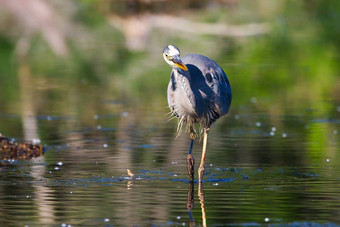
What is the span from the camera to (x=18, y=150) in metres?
11.3

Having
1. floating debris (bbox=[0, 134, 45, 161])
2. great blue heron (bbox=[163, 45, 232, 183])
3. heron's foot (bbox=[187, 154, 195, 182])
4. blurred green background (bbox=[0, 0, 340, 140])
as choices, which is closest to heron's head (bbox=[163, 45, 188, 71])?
great blue heron (bbox=[163, 45, 232, 183])

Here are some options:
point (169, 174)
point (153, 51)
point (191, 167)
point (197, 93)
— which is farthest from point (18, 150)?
point (153, 51)

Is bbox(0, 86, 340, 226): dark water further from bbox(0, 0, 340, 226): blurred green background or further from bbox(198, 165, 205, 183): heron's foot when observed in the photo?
bbox(198, 165, 205, 183): heron's foot

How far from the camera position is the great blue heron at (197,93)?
9586 mm

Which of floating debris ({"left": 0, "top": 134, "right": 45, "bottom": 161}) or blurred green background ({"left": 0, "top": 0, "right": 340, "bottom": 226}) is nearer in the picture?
blurred green background ({"left": 0, "top": 0, "right": 340, "bottom": 226})

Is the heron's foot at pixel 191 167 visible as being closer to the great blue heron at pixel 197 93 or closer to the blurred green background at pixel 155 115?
the great blue heron at pixel 197 93

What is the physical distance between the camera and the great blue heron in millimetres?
9586

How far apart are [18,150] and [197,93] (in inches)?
116

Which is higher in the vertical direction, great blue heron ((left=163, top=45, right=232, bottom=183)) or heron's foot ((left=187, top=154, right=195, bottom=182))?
great blue heron ((left=163, top=45, right=232, bottom=183))

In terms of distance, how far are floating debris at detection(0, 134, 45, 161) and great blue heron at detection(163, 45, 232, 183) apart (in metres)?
2.37

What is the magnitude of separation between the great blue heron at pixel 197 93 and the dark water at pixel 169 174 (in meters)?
0.67

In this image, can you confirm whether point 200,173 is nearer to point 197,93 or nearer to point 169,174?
point 169,174

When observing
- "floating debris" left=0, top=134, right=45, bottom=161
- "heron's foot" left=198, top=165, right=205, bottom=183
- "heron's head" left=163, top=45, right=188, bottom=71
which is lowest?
"heron's foot" left=198, top=165, right=205, bottom=183

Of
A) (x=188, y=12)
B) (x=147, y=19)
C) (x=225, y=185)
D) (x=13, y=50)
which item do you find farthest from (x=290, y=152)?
(x=188, y=12)
